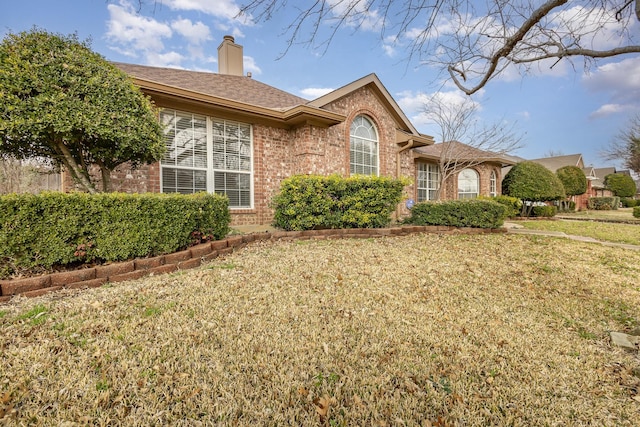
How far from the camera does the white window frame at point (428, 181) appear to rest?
15188mm

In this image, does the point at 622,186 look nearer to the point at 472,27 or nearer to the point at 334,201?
the point at 334,201

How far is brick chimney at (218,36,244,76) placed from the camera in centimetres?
1193

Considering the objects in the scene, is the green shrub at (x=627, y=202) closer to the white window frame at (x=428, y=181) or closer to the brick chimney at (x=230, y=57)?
the white window frame at (x=428, y=181)

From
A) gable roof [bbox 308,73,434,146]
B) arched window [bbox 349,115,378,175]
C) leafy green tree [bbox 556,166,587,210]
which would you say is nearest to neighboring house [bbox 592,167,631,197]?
leafy green tree [bbox 556,166,587,210]

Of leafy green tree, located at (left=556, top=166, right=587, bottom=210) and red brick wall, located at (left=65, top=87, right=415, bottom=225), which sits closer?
red brick wall, located at (left=65, top=87, right=415, bottom=225)

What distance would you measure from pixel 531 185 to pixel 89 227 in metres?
19.7

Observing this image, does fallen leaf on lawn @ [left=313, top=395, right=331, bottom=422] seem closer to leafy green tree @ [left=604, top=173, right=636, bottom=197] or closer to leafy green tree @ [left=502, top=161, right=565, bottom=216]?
leafy green tree @ [left=502, top=161, right=565, bottom=216]

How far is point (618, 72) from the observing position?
13.7 feet

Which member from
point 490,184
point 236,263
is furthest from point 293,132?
point 490,184

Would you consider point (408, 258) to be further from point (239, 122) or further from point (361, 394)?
point (239, 122)

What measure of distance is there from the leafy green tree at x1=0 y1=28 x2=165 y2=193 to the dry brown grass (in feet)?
8.72

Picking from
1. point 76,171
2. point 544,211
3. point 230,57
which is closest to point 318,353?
point 76,171

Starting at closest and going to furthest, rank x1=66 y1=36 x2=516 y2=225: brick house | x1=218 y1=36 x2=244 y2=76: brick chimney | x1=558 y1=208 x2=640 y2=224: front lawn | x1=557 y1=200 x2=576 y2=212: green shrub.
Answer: x1=66 y1=36 x2=516 y2=225: brick house → x1=218 y1=36 x2=244 y2=76: brick chimney → x1=558 y1=208 x2=640 y2=224: front lawn → x1=557 y1=200 x2=576 y2=212: green shrub

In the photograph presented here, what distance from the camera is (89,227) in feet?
13.1
